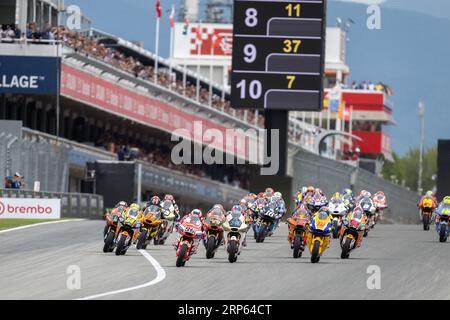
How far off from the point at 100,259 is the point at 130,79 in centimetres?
4069

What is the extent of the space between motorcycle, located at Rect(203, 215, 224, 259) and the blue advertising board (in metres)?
30.6

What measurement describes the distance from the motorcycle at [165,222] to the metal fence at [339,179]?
25.5 m

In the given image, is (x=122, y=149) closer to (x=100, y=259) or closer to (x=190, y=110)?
(x=190, y=110)

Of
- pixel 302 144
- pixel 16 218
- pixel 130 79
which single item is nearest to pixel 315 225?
pixel 16 218

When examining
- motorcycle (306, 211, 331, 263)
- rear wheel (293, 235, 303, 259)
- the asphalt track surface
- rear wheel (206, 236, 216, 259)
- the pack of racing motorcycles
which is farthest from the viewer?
rear wheel (293, 235, 303, 259)

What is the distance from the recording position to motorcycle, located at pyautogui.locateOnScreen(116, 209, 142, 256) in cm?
3011

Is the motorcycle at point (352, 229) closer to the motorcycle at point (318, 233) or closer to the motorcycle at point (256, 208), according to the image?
the motorcycle at point (318, 233)

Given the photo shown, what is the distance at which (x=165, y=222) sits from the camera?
111ft

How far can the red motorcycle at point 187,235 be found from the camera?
27.5 m

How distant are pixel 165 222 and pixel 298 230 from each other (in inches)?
173

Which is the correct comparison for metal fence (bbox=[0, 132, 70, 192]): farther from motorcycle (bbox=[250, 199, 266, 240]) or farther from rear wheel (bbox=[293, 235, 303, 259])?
rear wheel (bbox=[293, 235, 303, 259])

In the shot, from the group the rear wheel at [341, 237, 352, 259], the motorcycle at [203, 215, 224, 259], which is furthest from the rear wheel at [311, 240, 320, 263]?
the motorcycle at [203, 215, 224, 259]
